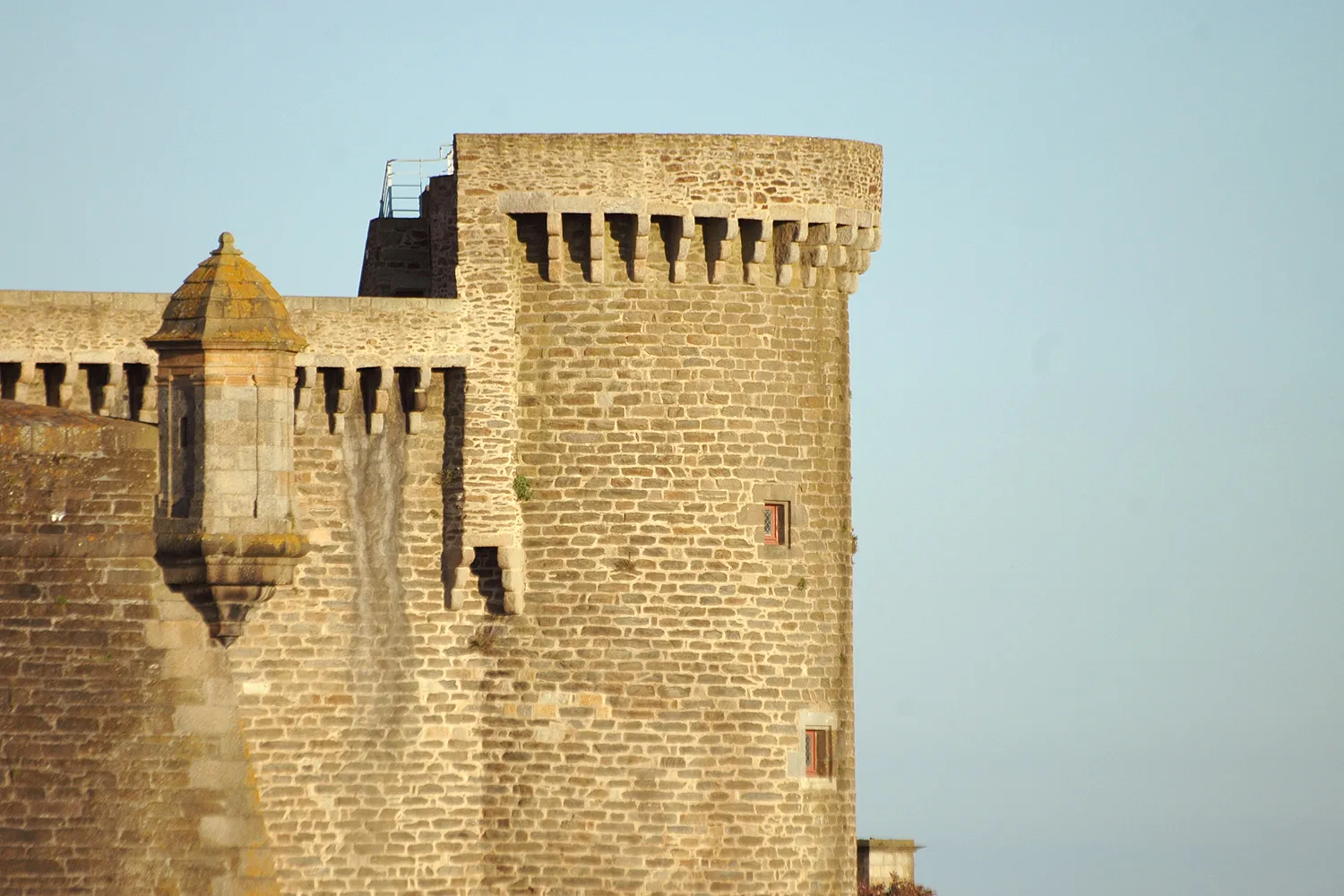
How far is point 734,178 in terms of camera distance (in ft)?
123

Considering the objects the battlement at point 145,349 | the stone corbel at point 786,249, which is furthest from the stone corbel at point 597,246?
the stone corbel at point 786,249

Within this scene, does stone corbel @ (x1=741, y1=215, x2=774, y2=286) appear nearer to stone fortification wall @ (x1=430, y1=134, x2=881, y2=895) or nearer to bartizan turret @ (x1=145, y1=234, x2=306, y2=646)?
stone fortification wall @ (x1=430, y1=134, x2=881, y2=895)

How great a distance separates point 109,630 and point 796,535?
798 cm

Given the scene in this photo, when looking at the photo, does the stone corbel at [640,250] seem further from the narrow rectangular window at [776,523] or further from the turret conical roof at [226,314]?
the turret conical roof at [226,314]

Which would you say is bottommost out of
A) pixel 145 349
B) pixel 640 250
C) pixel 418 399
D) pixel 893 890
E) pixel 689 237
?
pixel 893 890

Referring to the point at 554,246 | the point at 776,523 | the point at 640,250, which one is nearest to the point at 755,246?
the point at 640,250

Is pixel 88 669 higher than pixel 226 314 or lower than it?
lower

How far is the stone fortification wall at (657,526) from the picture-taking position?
120ft

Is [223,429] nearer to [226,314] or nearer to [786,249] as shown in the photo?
[226,314]

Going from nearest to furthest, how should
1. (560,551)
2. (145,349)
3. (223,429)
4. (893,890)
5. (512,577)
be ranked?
(223,429) → (145,349) → (512,577) → (560,551) → (893,890)

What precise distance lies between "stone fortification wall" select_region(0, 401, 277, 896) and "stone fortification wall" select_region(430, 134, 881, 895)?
3.92 metres

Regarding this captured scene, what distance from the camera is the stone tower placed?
121 ft

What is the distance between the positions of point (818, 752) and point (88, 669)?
8417 mm

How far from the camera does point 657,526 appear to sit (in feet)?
122
